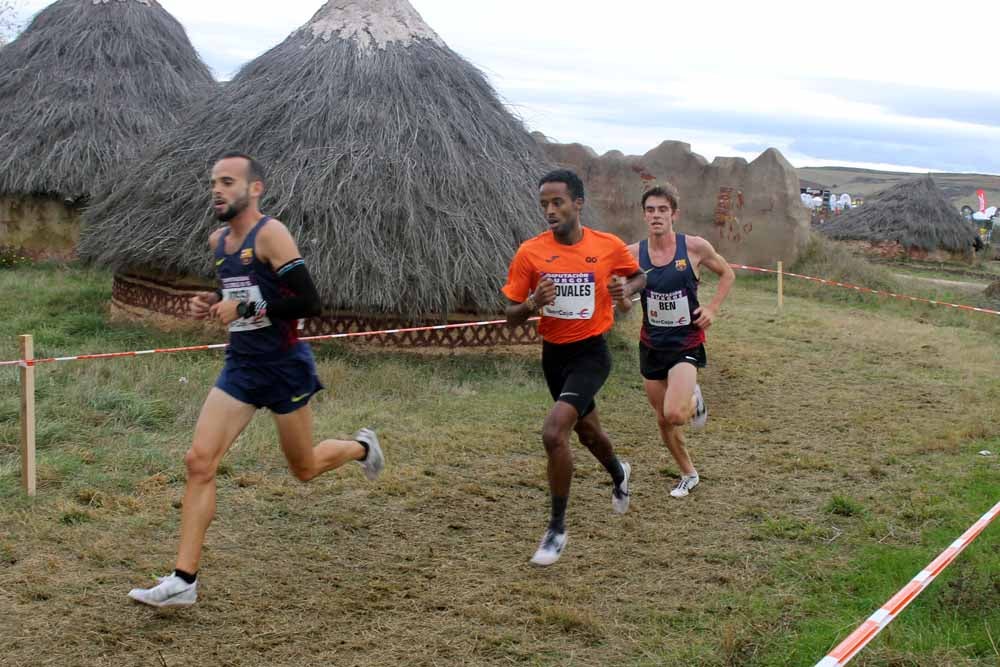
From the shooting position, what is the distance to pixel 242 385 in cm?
415

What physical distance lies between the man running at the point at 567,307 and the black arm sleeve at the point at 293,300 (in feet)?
3.44

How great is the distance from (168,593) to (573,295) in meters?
2.21

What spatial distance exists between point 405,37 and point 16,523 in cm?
731

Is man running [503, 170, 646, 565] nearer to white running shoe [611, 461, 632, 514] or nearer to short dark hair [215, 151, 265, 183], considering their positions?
white running shoe [611, 461, 632, 514]

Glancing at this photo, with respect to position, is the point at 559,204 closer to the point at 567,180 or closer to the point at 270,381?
the point at 567,180

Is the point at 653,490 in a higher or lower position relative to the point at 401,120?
lower

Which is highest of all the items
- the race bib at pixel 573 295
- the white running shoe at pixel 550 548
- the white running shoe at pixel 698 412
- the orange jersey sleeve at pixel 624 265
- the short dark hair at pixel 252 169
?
the short dark hair at pixel 252 169

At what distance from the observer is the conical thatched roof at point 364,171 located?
938 cm

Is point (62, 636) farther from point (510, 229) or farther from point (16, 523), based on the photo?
point (510, 229)

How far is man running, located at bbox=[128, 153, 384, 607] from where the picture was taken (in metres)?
4.00

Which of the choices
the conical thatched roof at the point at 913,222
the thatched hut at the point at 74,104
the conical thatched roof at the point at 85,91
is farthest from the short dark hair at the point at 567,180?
the conical thatched roof at the point at 913,222

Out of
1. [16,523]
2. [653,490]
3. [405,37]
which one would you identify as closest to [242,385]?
[16,523]

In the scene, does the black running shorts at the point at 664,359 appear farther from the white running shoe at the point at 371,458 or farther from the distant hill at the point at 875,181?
the distant hill at the point at 875,181

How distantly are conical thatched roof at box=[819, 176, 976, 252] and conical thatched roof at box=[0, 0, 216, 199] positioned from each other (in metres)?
17.5
